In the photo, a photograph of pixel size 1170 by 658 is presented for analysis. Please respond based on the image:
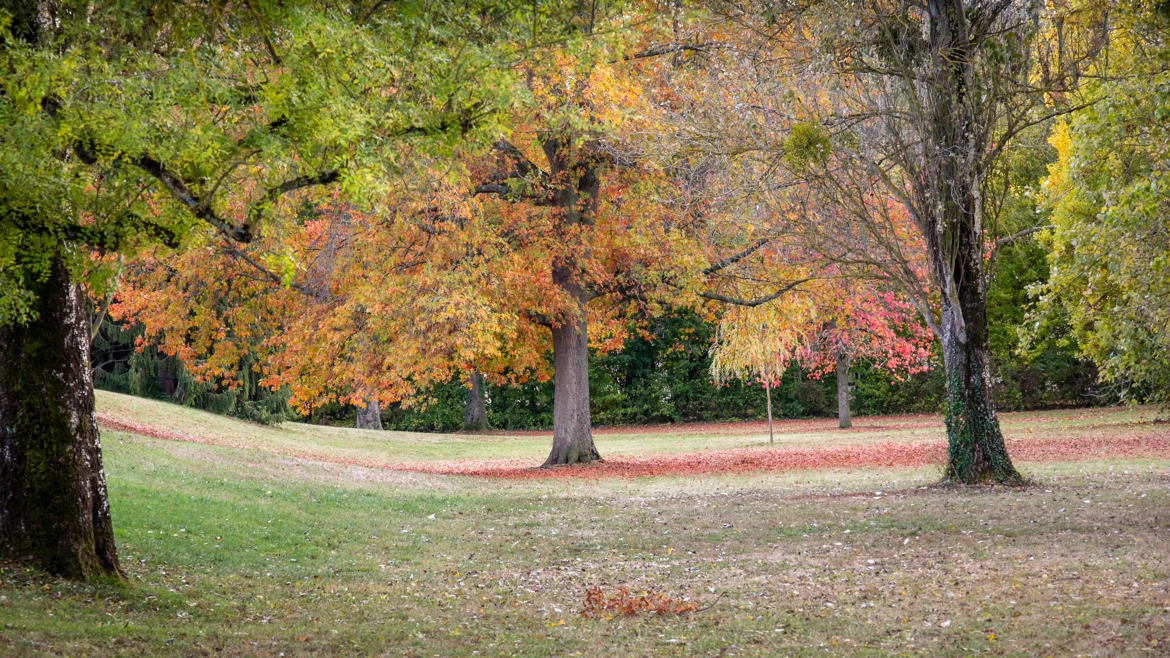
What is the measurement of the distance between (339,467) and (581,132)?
27.0 feet

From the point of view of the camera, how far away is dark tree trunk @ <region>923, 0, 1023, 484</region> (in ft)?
38.5

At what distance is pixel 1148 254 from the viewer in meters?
10.9

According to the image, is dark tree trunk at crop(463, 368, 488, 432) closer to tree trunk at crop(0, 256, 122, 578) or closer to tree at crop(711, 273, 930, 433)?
tree at crop(711, 273, 930, 433)

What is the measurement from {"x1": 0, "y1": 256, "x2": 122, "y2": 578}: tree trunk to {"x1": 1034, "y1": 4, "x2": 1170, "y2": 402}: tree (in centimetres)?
871

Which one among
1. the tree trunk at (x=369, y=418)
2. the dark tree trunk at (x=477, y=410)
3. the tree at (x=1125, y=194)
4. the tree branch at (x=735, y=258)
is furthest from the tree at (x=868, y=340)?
the tree trunk at (x=369, y=418)

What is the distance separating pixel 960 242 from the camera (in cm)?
1255

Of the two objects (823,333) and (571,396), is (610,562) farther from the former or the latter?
(823,333)

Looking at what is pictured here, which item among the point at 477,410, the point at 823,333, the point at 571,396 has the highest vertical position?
the point at 823,333

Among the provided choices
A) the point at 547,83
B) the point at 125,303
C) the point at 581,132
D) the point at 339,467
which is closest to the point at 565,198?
the point at 581,132

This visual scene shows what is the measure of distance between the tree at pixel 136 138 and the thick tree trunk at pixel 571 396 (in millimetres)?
12941

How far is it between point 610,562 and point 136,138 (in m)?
6.16

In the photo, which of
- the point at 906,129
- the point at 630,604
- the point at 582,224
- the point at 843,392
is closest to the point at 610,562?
the point at 630,604

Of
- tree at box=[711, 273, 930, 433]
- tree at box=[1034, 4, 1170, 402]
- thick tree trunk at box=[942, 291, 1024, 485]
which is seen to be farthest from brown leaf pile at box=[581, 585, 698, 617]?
tree at box=[711, 273, 930, 433]

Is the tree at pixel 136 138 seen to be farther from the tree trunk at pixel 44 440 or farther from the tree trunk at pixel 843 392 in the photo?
A: the tree trunk at pixel 843 392
